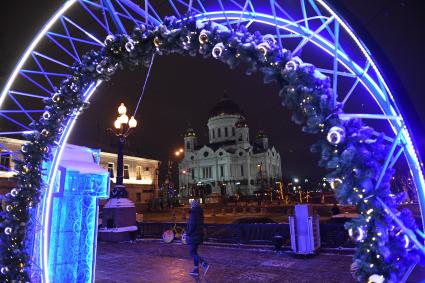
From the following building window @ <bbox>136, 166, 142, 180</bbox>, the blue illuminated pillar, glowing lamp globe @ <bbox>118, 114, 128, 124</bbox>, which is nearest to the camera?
the blue illuminated pillar

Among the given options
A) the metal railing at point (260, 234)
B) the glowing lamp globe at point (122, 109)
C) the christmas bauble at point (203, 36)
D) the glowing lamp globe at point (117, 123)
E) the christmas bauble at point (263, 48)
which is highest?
the glowing lamp globe at point (122, 109)

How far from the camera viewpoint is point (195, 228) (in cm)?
882

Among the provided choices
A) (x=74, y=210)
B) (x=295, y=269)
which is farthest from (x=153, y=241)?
(x=74, y=210)

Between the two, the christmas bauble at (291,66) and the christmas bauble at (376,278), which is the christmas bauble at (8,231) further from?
the christmas bauble at (376,278)

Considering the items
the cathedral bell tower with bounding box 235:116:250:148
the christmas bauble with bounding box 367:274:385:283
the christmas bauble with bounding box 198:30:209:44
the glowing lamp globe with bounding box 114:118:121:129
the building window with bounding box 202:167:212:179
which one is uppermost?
the cathedral bell tower with bounding box 235:116:250:148

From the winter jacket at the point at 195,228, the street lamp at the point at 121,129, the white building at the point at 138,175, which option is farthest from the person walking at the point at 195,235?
the white building at the point at 138,175

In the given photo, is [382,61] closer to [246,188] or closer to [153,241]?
[153,241]

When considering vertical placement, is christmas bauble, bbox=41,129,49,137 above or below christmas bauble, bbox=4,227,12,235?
above

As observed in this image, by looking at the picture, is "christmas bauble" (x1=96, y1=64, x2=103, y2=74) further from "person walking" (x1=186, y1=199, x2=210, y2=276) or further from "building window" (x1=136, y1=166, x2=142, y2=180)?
"building window" (x1=136, y1=166, x2=142, y2=180)

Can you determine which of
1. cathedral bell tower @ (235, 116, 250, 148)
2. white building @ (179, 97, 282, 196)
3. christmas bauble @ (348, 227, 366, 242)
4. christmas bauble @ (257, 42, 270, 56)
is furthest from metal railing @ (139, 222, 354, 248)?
cathedral bell tower @ (235, 116, 250, 148)

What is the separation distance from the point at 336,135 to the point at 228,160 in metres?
90.1

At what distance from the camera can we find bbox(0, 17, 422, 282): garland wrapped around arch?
11.7 feet

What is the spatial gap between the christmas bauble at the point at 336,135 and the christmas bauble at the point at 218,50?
5.89 ft

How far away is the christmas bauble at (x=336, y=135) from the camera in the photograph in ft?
12.0
